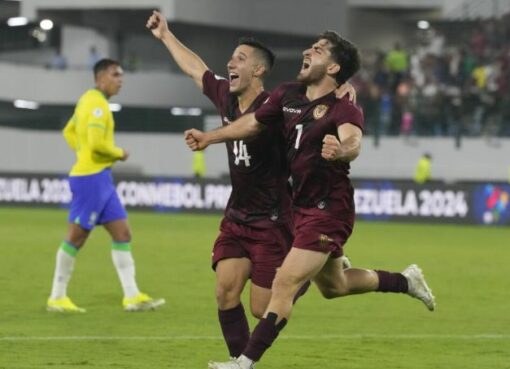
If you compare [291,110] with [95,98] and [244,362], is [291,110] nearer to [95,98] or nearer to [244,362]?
[244,362]

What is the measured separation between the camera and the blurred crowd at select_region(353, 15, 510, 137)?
118ft

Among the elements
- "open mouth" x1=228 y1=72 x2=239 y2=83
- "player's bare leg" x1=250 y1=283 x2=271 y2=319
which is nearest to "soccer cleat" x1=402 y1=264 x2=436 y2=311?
"player's bare leg" x1=250 y1=283 x2=271 y2=319

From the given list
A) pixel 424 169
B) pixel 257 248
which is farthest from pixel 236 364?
pixel 424 169

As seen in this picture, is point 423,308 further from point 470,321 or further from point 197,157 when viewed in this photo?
point 197,157

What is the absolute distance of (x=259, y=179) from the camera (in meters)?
9.02

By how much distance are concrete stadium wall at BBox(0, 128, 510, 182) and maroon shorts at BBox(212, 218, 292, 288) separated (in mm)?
26745

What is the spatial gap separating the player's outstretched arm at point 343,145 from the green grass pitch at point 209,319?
204 cm

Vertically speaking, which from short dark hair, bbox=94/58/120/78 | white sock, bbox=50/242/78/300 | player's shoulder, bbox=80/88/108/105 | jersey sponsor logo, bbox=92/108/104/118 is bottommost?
white sock, bbox=50/242/78/300

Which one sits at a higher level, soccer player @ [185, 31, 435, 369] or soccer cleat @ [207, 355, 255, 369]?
soccer player @ [185, 31, 435, 369]

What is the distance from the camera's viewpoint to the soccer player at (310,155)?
27.1 ft

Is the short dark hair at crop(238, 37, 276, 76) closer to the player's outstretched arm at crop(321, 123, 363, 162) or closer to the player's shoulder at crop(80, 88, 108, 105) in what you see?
the player's outstretched arm at crop(321, 123, 363, 162)

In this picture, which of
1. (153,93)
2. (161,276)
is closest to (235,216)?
(161,276)

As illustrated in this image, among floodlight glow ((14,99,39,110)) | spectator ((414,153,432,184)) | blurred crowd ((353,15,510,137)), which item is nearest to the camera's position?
spectator ((414,153,432,184))

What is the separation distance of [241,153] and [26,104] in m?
33.1
